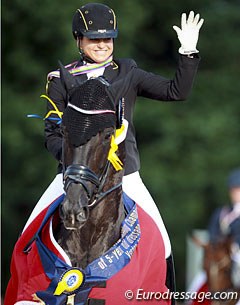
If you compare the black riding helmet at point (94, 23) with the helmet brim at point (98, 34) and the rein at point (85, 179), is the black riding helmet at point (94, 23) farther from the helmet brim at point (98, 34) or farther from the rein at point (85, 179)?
the rein at point (85, 179)

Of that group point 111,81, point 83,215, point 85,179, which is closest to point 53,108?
point 111,81

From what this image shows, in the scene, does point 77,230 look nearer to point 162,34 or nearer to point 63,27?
point 63,27

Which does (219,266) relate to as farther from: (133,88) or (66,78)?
(66,78)

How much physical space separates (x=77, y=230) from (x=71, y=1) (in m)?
14.4

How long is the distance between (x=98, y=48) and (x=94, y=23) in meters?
0.17

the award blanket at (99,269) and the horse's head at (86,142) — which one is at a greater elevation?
the horse's head at (86,142)

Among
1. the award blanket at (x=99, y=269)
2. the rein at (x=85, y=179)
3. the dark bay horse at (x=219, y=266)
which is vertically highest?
the rein at (x=85, y=179)

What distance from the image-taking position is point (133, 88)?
21.5 ft

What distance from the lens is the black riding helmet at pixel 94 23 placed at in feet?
21.3

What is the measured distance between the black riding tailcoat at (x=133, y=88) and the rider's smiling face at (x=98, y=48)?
0.10 meters

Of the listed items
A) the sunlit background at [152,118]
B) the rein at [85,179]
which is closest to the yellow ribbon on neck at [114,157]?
the rein at [85,179]

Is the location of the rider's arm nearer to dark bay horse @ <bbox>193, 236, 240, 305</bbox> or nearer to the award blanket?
the award blanket

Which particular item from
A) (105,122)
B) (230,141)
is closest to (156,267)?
(105,122)

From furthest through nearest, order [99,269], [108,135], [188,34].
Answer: [188,34] < [99,269] < [108,135]
